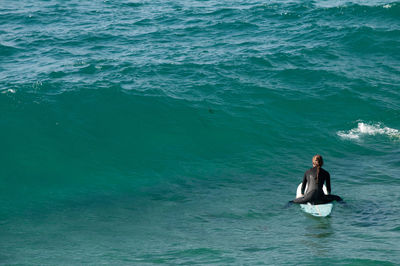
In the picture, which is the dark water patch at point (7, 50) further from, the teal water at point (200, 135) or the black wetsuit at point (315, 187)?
the black wetsuit at point (315, 187)

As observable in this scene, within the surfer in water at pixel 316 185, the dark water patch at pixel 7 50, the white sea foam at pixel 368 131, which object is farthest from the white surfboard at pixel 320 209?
→ the dark water patch at pixel 7 50

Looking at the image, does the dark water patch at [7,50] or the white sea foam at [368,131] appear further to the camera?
the dark water patch at [7,50]

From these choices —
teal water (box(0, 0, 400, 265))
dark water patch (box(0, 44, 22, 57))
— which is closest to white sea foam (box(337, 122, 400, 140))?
teal water (box(0, 0, 400, 265))

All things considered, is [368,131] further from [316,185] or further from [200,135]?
[316,185]

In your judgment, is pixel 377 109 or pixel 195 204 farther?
pixel 377 109

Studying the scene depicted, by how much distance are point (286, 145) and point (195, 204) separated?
8.21m

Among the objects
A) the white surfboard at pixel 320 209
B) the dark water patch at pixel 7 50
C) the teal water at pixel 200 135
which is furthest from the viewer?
the dark water patch at pixel 7 50

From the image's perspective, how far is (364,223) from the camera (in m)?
17.8

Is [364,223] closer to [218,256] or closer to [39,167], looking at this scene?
[218,256]

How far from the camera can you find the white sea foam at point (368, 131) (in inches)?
1100

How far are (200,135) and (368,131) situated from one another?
380 inches

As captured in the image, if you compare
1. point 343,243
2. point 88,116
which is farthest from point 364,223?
point 88,116

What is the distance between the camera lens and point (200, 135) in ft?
94.4

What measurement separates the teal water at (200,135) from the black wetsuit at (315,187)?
84 cm
